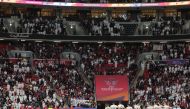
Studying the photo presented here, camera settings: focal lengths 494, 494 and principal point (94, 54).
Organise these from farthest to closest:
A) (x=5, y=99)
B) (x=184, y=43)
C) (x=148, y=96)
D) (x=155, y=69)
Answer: (x=184, y=43) → (x=155, y=69) → (x=148, y=96) → (x=5, y=99)

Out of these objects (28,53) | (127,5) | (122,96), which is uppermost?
(127,5)

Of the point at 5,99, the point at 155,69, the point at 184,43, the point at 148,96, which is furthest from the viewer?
the point at 184,43

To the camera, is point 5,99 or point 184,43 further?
point 184,43

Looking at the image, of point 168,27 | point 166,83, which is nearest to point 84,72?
point 166,83

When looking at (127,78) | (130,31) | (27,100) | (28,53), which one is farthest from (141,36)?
(27,100)

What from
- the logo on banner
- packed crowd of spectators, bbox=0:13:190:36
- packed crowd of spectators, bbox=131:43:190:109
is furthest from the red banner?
packed crowd of spectators, bbox=0:13:190:36

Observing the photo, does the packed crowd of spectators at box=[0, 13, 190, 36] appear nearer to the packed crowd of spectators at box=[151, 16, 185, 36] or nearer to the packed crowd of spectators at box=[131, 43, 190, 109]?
the packed crowd of spectators at box=[151, 16, 185, 36]

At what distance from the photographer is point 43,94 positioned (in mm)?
40406

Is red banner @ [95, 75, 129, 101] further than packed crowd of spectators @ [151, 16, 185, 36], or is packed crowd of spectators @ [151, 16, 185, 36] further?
packed crowd of spectators @ [151, 16, 185, 36]

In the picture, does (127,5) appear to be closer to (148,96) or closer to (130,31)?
(130,31)

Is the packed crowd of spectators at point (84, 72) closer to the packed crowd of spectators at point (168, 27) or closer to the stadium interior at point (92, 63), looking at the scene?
the stadium interior at point (92, 63)

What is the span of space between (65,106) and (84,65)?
7724 mm

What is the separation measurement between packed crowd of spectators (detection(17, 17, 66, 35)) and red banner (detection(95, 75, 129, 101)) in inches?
294

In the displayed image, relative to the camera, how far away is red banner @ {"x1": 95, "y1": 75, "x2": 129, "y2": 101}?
140 ft
